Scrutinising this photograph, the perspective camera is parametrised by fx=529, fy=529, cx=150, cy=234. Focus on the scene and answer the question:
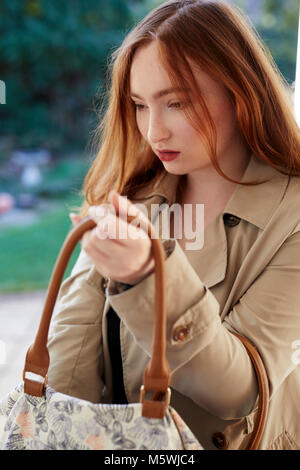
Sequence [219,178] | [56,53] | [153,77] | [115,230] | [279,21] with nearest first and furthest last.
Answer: [115,230] < [153,77] < [219,178] < [279,21] < [56,53]

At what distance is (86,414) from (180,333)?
186 mm

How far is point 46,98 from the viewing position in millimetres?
4648

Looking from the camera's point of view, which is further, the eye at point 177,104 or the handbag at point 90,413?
the eye at point 177,104

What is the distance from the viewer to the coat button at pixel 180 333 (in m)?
0.81

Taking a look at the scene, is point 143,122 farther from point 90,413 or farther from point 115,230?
point 90,413

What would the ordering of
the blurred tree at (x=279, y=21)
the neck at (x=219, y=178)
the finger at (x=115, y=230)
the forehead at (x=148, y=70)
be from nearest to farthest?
1. the finger at (x=115, y=230)
2. the forehead at (x=148, y=70)
3. the neck at (x=219, y=178)
4. the blurred tree at (x=279, y=21)

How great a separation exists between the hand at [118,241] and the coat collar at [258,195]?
1.12 ft

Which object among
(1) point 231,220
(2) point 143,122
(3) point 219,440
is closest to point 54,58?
(2) point 143,122

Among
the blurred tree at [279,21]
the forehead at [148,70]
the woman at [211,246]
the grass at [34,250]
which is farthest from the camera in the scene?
the grass at [34,250]

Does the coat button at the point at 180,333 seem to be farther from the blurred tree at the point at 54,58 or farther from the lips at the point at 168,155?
the blurred tree at the point at 54,58

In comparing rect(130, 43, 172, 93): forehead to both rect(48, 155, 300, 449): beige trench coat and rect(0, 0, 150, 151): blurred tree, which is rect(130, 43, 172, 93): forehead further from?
rect(0, 0, 150, 151): blurred tree

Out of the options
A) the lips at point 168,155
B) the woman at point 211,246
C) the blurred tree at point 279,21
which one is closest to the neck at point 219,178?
the woman at point 211,246

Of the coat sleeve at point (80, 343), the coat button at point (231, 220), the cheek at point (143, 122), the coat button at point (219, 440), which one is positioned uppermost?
the cheek at point (143, 122)

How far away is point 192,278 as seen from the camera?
0.81 m
